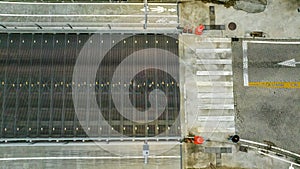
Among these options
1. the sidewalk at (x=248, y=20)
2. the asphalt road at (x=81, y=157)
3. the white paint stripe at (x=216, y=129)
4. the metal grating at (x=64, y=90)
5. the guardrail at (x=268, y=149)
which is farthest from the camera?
the sidewalk at (x=248, y=20)

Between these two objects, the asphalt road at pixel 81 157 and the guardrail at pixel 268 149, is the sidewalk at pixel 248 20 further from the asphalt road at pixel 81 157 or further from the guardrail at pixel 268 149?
the asphalt road at pixel 81 157

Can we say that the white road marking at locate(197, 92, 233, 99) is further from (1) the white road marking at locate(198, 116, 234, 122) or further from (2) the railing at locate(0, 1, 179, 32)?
(2) the railing at locate(0, 1, 179, 32)

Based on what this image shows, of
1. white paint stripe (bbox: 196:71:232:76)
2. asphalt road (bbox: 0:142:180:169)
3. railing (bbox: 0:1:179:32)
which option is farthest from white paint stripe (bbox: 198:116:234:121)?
railing (bbox: 0:1:179:32)

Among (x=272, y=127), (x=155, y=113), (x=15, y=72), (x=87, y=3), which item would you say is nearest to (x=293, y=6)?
(x=272, y=127)

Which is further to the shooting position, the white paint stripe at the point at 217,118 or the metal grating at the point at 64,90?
the white paint stripe at the point at 217,118

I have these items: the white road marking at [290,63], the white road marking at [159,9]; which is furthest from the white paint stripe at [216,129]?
the white road marking at [159,9]

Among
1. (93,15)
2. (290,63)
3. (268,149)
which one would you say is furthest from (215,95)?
(93,15)

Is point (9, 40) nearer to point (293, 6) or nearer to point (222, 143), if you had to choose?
point (222, 143)

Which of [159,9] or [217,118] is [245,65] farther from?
[159,9]
